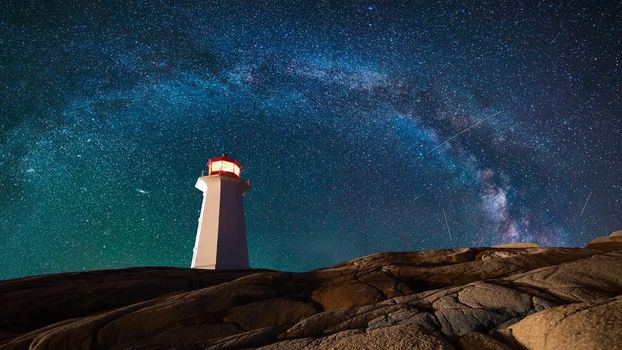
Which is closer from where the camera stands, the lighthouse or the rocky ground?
the rocky ground

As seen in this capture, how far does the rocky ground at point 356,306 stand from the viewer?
341 centimetres

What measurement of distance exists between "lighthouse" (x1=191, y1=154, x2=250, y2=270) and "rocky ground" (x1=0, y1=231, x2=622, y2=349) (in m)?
12.0

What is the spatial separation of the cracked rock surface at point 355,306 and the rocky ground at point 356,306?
0.02 meters

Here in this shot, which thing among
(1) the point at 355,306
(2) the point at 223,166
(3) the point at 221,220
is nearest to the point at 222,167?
(2) the point at 223,166

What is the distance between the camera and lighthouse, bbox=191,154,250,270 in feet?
70.2

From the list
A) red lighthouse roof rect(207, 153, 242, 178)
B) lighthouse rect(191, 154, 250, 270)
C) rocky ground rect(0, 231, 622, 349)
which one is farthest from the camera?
red lighthouse roof rect(207, 153, 242, 178)

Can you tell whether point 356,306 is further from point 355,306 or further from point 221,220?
point 221,220

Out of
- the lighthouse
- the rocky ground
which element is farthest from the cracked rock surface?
the lighthouse

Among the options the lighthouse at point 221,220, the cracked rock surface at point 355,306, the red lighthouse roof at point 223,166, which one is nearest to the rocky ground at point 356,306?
the cracked rock surface at point 355,306

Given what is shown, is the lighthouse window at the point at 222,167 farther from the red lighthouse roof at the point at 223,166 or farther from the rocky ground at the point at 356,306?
the rocky ground at the point at 356,306

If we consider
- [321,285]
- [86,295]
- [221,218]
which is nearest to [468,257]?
[321,285]

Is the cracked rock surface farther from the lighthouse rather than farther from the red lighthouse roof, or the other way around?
the red lighthouse roof

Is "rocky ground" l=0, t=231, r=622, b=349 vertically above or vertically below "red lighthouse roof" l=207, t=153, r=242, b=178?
below

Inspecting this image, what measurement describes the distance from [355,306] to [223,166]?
868 inches
